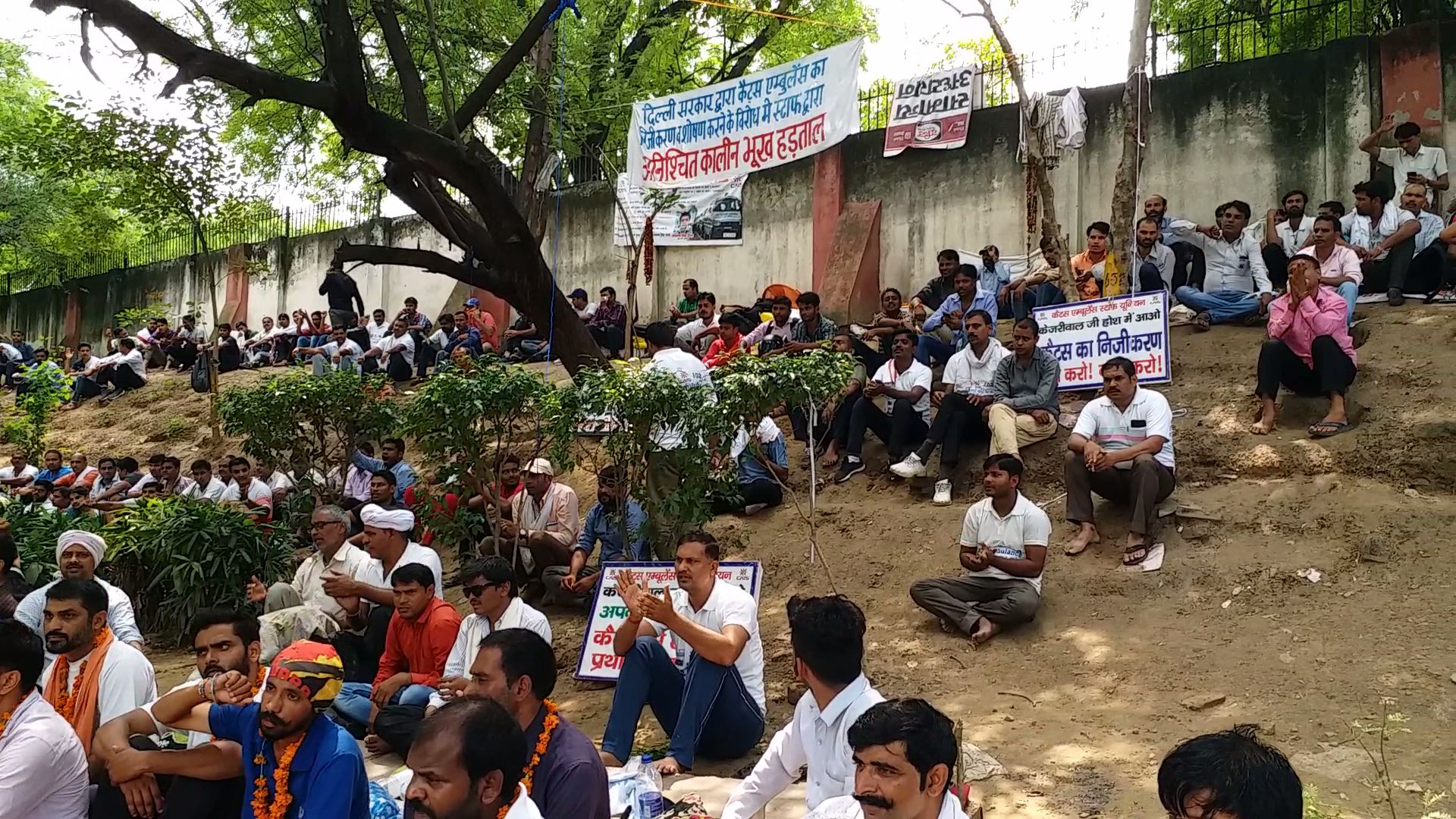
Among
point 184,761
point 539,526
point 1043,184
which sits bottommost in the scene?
point 184,761

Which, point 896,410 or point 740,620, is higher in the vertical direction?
point 896,410

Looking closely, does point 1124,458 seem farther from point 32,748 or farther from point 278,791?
point 32,748

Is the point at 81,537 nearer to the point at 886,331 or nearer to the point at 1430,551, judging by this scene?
the point at 886,331

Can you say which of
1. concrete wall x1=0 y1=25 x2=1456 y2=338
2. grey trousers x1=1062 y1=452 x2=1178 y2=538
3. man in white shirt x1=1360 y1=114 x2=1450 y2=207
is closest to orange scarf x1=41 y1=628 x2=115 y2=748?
grey trousers x1=1062 y1=452 x2=1178 y2=538

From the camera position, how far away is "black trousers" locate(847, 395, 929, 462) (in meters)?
9.01

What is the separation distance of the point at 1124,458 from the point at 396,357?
11806 millimetres

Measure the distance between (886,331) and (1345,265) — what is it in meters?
3.81

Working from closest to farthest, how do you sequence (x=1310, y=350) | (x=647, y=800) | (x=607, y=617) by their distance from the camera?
(x=647, y=800) → (x=607, y=617) → (x=1310, y=350)

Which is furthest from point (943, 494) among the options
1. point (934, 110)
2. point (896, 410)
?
point (934, 110)

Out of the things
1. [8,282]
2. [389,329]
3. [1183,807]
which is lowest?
[1183,807]

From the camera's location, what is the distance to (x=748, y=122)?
35.2 feet

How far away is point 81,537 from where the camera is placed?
6.32 meters

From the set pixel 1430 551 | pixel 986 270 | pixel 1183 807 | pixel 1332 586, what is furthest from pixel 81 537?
pixel 986 270

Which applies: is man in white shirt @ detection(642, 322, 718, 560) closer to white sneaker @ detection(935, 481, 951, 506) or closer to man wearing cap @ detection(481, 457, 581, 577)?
man wearing cap @ detection(481, 457, 581, 577)
